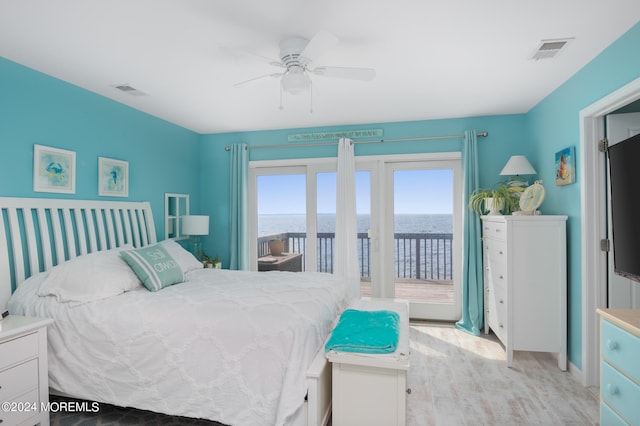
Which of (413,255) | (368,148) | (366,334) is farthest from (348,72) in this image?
(413,255)

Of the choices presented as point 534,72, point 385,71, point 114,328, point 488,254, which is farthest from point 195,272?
point 534,72

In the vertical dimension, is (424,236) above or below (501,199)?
below

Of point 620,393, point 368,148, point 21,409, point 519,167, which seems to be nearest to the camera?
point 620,393

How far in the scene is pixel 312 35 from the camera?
2.25 metres

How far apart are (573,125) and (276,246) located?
12.0ft

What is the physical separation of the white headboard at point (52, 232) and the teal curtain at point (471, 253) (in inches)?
146

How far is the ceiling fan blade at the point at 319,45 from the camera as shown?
1.96 metres

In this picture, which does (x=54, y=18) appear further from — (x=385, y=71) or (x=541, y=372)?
(x=541, y=372)

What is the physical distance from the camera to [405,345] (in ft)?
6.86

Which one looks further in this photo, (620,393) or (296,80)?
(296,80)

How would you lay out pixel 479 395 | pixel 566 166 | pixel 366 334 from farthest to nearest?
1. pixel 566 166
2. pixel 479 395
3. pixel 366 334

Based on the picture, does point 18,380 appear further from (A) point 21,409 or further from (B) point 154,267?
(B) point 154,267

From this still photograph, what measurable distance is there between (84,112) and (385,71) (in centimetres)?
278

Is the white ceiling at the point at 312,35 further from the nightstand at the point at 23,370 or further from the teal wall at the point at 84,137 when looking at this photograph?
the nightstand at the point at 23,370
